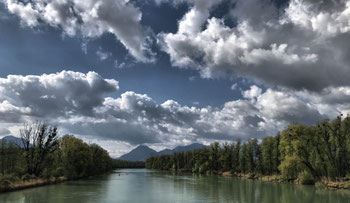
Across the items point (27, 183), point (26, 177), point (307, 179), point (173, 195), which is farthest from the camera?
point (307, 179)

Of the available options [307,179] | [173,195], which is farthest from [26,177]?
[307,179]

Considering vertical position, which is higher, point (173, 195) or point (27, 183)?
point (27, 183)

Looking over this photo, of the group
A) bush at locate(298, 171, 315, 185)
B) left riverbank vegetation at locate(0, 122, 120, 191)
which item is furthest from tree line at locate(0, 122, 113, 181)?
bush at locate(298, 171, 315, 185)

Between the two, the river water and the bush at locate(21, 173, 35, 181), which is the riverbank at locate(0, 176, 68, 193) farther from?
the river water

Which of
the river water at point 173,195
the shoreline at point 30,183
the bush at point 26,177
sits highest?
the bush at point 26,177

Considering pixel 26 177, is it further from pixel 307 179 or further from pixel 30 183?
pixel 307 179

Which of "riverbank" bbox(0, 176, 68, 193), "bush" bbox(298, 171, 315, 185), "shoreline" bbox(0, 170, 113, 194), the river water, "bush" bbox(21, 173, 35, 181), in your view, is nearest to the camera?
the river water

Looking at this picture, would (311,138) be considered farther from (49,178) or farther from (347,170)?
(49,178)

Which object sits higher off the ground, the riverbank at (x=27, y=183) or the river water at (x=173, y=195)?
the riverbank at (x=27, y=183)

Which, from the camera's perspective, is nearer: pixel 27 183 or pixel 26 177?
pixel 27 183

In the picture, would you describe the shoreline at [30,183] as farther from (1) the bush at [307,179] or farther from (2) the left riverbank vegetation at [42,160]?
(1) the bush at [307,179]

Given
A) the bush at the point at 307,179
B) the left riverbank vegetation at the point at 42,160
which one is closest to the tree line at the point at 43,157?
the left riverbank vegetation at the point at 42,160

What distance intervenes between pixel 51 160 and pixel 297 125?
195 ft

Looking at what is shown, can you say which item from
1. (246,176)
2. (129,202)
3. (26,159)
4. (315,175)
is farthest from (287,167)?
(26,159)
